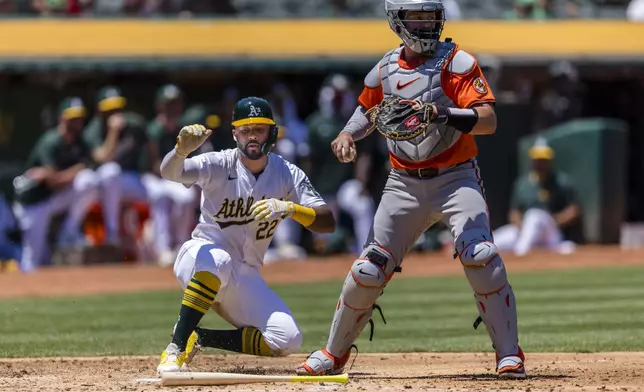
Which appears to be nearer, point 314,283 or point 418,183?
point 418,183

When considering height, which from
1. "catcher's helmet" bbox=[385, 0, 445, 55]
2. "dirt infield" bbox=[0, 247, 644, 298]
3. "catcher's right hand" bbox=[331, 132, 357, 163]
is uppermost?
"catcher's helmet" bbox=[385, 0, 445, 55]

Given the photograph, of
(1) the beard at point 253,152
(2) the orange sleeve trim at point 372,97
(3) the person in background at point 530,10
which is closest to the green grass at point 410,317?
(1) the beard at point 253,152

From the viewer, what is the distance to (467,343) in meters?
8.84

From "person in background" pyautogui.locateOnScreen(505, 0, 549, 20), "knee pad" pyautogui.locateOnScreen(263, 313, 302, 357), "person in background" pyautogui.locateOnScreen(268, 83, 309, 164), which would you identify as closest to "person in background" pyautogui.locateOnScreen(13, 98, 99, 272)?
"person in background" pyautogui.locateOnScreen(268, 83, 309, 164)

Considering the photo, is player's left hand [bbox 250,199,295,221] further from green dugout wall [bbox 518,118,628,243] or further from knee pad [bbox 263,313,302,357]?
green dugout wall [bbox 518,118,628,243]

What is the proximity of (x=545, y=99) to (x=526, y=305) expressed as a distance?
704 centimetres

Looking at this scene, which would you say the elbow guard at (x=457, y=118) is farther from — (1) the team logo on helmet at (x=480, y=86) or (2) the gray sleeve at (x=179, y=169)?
(2) the gray sleeve at (x=179, y=169)

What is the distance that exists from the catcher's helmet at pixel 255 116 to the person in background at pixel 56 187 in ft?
25.9

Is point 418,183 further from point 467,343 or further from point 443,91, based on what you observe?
point 467,343

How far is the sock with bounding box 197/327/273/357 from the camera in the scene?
6.92 m

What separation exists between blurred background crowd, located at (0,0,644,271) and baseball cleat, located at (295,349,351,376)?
7.77 metres

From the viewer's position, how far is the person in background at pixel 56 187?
14617 mm

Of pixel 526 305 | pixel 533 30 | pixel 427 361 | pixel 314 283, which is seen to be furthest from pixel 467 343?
pixel 533 30

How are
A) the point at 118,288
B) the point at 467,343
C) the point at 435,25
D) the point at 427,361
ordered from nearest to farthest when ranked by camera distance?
1. the point at 435,25
2. the point at 427,361
3. the point at 467,343
4. the point at 118,288
